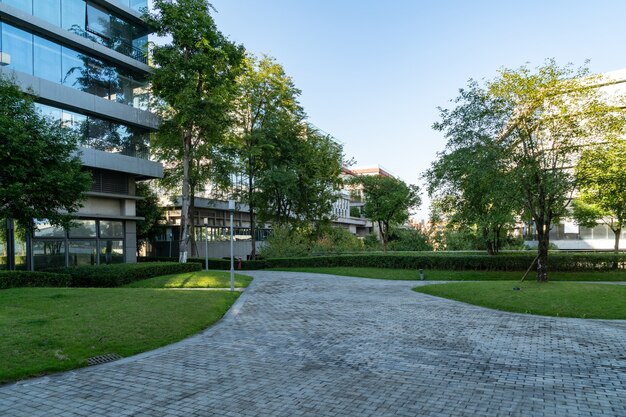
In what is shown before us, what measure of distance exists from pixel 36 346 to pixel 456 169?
54.5 feet

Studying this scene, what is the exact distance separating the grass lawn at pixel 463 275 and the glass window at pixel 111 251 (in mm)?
13094

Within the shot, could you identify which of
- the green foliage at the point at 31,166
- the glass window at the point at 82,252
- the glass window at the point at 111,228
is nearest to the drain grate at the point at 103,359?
the green foliage at the point at 31,166

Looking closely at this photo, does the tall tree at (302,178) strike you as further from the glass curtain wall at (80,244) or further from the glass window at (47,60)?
the glass window at (47,60)

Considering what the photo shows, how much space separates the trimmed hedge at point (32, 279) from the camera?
16.7 m

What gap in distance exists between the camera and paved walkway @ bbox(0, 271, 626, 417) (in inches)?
224

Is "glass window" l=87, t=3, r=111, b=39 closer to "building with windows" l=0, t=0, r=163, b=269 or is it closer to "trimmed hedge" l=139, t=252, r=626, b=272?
"building with windows" l=0, t=0, r=163, b=269

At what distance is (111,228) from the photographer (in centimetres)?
2852

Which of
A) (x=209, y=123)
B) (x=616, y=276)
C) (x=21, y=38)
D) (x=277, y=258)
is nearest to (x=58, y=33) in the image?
(x=21, y=38)

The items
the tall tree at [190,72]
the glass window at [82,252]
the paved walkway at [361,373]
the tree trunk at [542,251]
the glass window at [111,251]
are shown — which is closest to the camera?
the paved walkway at [361,373]

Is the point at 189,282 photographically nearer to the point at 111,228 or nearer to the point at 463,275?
the point at 111,228

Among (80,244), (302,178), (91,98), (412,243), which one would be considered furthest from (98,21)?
(412,243)

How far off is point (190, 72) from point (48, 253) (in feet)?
43.2

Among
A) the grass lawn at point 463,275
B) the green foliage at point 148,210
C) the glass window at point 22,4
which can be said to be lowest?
the grass lawn at point 463,275

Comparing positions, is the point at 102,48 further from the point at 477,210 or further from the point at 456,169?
the point at 477,210
